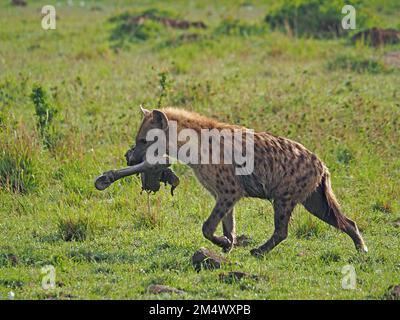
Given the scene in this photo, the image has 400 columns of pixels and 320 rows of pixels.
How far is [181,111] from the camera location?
6.86 m

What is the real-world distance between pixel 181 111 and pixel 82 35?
26.8 ft

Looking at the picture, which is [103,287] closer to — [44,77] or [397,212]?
[397,212]

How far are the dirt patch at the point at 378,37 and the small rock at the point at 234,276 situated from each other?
7.87 metres

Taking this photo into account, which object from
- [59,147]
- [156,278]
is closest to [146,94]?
[59,147]

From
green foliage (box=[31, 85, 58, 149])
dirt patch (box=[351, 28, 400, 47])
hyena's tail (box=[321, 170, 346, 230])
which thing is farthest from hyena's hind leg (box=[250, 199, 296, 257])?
dirt patch (box=[351, 28, 400, 47])

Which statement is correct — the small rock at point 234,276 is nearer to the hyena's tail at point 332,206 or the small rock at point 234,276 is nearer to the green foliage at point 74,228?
the hyena's tail at point 332,206

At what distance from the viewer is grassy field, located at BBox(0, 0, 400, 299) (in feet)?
20.2

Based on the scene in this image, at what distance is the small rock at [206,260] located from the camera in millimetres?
6164

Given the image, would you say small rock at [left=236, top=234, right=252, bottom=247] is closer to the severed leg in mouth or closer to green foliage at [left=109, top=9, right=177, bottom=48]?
the severed leg in mouth

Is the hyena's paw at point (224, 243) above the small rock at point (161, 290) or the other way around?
the other way around

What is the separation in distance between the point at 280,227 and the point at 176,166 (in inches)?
92.7

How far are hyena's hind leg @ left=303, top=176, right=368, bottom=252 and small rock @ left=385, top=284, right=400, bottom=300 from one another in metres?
1.08

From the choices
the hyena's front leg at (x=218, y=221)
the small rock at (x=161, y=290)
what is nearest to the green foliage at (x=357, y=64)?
the hyena's front leg at (x=218, y=221)
